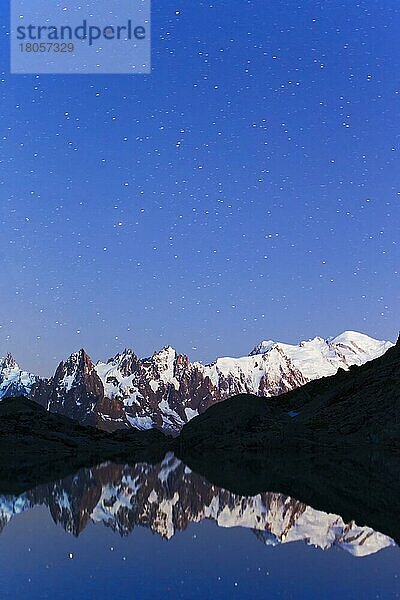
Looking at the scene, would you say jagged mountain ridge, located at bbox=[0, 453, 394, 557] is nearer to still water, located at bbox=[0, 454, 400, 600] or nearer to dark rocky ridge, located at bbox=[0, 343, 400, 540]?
still water, located at bbox=[0, 454, 400, 600]

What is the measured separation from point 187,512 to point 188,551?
16.4 meters

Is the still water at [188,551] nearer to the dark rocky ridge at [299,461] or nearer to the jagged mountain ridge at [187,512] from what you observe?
the jagged mountain ridge at [187,512]

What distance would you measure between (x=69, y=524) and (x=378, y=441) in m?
138

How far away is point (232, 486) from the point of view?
72.2 metres

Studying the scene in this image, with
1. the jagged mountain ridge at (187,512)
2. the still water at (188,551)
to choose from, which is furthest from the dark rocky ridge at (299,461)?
the still water at (188,551)

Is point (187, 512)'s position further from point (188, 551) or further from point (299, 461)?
point (299, 461)

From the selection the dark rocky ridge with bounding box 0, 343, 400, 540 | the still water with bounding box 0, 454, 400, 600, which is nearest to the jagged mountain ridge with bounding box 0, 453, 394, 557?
the still water with bounding box 0, 454, 400, 600

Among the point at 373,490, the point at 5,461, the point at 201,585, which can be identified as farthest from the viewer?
the point at 5,461

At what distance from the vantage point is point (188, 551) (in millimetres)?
34781

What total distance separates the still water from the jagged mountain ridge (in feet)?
0.33

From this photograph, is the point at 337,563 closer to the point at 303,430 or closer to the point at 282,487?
the point at 282,487

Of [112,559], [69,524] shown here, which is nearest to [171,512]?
[69,524]

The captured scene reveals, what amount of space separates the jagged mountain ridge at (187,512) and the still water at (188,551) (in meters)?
0.10

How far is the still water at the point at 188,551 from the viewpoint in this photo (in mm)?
25859
